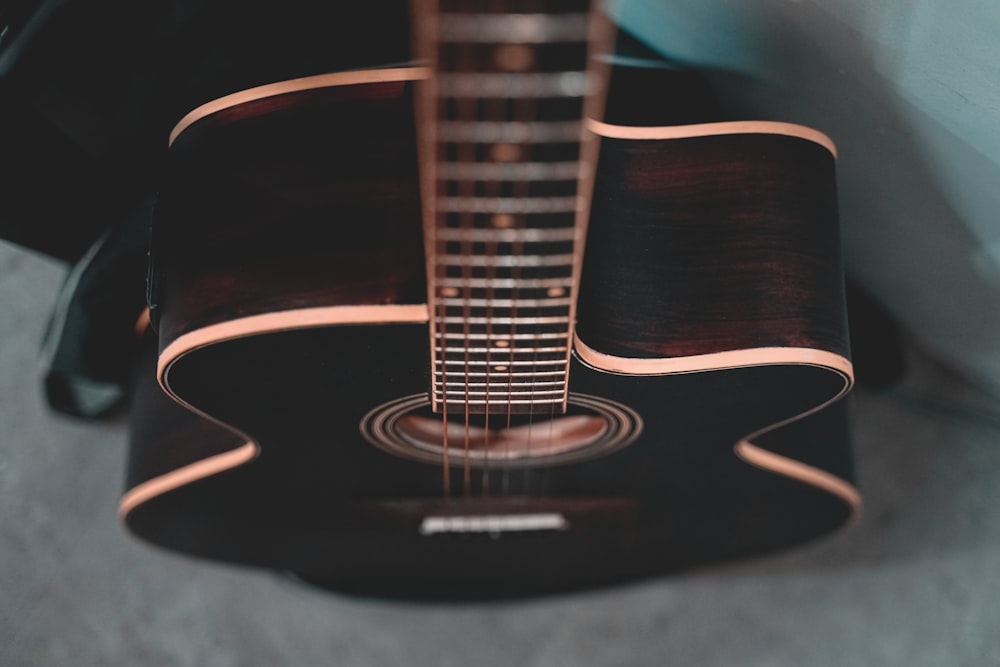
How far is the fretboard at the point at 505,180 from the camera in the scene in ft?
1.43

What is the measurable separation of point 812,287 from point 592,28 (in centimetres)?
40

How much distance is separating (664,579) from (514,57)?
858 millimetres

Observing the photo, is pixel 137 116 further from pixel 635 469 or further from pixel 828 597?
pixel 828 597

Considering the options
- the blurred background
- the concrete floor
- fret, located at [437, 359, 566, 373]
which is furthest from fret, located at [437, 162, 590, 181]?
the concrete floor

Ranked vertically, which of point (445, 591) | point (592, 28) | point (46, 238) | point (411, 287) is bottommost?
point (445, 591)

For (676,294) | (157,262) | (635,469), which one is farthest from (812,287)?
(157,262)

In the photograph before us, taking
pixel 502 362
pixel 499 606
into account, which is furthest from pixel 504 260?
pixel 499 606

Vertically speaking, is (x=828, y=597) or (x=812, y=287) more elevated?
(x=812, y=287)

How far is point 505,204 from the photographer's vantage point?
0.54 meters

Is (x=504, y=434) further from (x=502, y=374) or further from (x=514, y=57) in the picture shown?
(x=514, y=57)

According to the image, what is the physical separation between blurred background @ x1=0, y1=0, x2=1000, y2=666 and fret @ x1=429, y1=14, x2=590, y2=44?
48 cm

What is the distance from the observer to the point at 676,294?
746mm

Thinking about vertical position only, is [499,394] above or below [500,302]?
below

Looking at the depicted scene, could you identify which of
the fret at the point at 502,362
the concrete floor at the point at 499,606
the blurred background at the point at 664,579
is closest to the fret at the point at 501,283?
the fret at the point at 502,362
